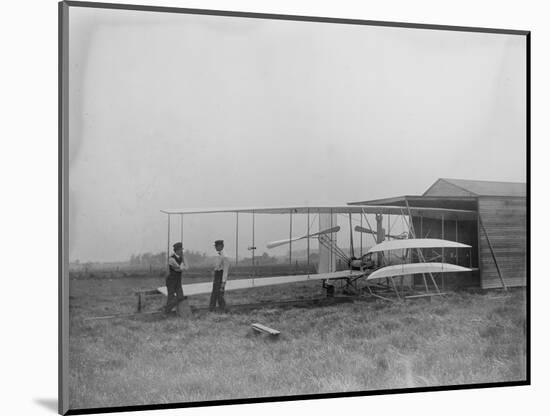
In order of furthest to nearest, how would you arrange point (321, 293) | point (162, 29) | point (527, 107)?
point (527, 107) < point (321, 293) < point (162, 29)

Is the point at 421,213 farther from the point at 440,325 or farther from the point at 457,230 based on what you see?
the point at 440,325

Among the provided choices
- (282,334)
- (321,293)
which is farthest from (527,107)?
(282,334)

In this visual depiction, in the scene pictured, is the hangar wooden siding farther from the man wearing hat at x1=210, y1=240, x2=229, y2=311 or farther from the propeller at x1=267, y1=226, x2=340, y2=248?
the man wearing hat at x1=210, y1=240, x2=229, y2=311

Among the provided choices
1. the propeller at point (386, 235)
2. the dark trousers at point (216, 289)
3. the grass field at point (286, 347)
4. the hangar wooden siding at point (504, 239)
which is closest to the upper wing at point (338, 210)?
the propeller at point (386, 235)

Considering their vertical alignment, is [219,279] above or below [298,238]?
below

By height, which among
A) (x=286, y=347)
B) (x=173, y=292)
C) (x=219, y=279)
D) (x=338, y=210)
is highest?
(x=338, y=210)

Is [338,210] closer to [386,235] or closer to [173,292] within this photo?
[386,235]

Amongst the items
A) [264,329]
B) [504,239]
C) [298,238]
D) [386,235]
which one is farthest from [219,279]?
[504,239]
